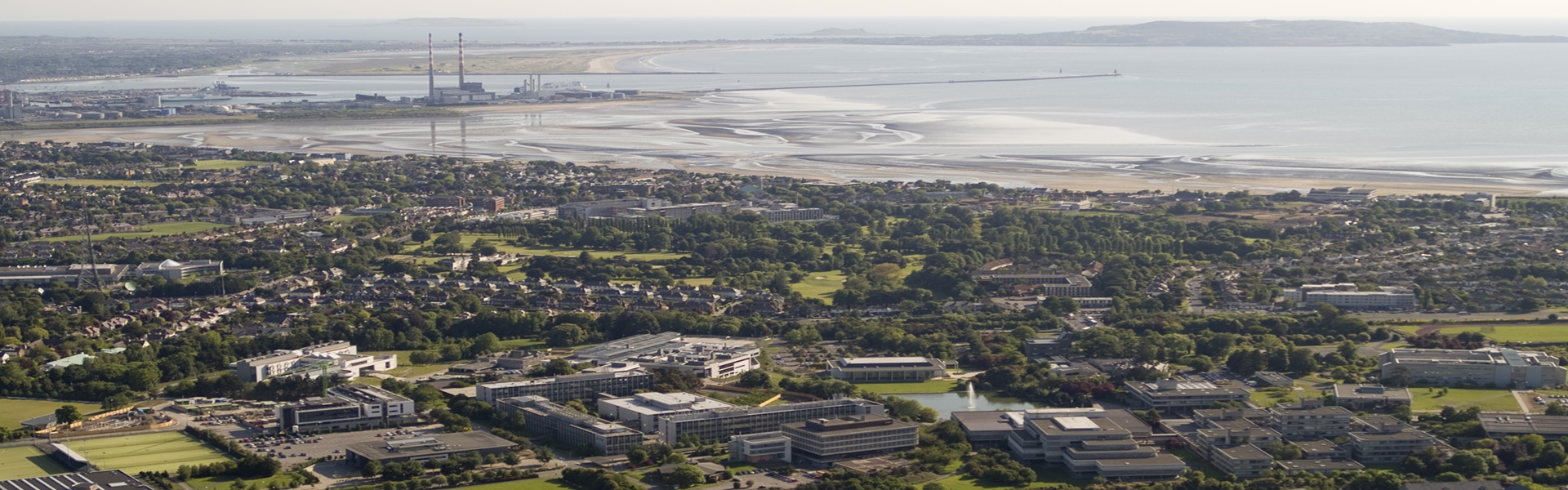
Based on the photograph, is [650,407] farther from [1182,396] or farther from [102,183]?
[102,183]

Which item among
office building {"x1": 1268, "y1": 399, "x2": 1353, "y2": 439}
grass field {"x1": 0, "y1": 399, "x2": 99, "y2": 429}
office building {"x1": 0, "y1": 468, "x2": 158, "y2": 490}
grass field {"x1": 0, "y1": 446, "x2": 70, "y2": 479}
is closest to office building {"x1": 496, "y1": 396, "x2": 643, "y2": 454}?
office building {"x1": 0, "y1": 468, "x2": 158, "y2": 490}

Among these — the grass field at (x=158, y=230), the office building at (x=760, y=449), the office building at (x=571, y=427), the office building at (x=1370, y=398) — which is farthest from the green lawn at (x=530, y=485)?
the grass field at (x=158, y=230)

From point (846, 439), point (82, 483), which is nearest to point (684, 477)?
point (846, 439)

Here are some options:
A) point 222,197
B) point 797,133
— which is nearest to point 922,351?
point 222,197

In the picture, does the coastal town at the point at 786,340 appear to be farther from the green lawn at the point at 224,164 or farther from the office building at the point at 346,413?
the green lawn at the point at 224,164

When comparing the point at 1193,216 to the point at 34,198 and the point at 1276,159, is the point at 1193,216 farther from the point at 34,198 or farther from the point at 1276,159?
the point at 34,198
